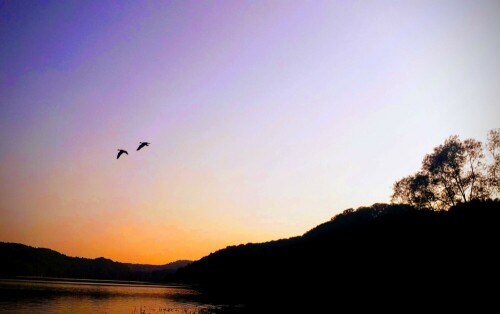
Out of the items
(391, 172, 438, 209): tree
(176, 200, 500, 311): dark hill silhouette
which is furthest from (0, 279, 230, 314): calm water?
(391, 172, 438, 209): tree

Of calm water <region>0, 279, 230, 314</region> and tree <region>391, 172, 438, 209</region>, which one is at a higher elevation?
tree <region>391, 172, 438, 209</region>

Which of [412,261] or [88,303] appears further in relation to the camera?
[88,303]

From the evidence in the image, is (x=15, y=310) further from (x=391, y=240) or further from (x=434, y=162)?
(x=434, y=162)

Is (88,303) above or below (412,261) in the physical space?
below

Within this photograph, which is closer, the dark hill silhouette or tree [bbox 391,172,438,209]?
the dark hill silhouette

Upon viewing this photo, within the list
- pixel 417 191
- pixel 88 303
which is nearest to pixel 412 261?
pixel 417 191

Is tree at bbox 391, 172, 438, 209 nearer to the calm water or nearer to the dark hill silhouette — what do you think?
the dark hill silhouette

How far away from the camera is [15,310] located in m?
49.3

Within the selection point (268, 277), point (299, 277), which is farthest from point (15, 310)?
point (268, 277)

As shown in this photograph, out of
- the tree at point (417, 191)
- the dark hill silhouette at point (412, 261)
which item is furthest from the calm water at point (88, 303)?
the tree at point (417, 191)

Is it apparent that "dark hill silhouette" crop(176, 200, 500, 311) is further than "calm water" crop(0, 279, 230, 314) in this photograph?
No

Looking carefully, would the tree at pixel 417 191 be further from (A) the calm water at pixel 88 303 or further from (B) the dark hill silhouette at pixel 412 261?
(A) the calm water at pixel 88 303

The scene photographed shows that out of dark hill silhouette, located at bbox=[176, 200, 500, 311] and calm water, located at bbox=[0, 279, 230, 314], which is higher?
dark hill silhouette, located at bbox=[176, 200, 500, 311]

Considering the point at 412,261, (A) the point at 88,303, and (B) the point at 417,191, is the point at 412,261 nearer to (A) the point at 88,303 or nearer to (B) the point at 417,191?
(B) the point at 417,191
